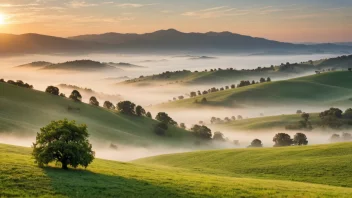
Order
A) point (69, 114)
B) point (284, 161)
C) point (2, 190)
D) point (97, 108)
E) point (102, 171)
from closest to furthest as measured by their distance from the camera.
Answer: point (2, 190), point (102, 171), point (284, 161), point (69, 114), point (97, 108)

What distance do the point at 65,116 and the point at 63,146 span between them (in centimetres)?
13380

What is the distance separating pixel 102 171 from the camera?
43812mm

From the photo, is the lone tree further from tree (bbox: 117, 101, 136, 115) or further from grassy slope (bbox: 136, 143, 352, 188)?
tree (bbox: 117, 101, 136, 115)

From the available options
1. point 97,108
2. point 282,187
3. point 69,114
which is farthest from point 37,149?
point 97,108

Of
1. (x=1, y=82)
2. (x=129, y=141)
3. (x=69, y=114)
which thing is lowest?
(x=129, y=141)

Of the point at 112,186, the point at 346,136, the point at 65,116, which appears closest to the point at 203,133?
the point at 346,136

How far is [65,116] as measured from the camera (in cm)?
16912

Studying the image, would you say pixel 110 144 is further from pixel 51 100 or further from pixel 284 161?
pixel 284 161

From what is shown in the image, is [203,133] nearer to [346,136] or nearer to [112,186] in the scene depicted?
[346,136]

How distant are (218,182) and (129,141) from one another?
412ft

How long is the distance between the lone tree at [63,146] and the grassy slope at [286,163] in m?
24.9

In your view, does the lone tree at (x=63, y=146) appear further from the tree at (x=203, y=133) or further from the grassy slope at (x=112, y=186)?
the tree at (x=203, y=133)

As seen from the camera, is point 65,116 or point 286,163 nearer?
point 286,163

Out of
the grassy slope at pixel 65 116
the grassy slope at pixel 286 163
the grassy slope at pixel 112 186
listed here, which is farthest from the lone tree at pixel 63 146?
the grassy slope at pixel 65 116
